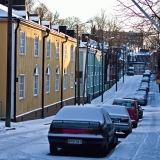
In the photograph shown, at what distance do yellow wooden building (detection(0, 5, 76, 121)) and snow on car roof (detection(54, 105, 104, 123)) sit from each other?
1399 cm

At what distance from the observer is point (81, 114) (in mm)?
13484

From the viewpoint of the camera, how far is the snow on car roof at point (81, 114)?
1331 cm

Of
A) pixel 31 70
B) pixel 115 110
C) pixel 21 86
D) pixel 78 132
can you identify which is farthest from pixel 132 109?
pixel 78 132

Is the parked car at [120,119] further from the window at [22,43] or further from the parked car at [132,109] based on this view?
the window at [22,43]

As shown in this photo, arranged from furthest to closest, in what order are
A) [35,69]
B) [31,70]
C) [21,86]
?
[35,69] < [31,70] < [21,86]

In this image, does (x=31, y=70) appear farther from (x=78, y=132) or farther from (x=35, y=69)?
(x=78, y=132)

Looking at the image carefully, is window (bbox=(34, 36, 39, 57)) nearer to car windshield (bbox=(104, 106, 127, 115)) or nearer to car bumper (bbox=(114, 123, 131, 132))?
car windshield (bbox=(104, 106, 127, 115))

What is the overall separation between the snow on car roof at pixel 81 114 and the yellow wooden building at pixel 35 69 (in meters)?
14.0

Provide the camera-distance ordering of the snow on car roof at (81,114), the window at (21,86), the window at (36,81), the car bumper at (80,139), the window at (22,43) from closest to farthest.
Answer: the car bumper at (80,139)
the snow on car roof at (81,114)
the window at (22,43)
the window at (21,86)
the window at (36,81)

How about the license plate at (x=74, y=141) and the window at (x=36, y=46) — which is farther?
the window at (x=36, y=46)

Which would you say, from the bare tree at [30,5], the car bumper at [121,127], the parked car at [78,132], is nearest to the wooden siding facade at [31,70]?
the car bumper at [121,127]

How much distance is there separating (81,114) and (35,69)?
19112 mm

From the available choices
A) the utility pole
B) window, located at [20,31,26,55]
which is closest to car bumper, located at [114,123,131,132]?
the utility pole

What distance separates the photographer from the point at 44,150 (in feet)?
46.0
